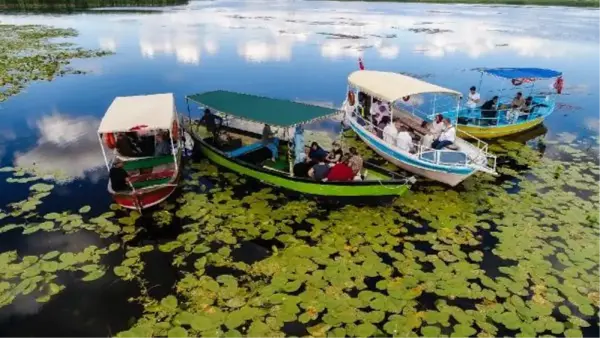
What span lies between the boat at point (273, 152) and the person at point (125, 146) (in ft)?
9.45

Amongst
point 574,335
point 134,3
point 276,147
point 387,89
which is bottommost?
point 574,335

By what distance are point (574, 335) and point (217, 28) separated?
6581 cm

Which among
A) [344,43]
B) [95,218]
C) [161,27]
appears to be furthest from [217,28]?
[95,218]

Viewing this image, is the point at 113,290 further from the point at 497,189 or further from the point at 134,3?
the point at 134,3

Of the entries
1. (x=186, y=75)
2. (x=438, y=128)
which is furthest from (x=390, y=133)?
(x=186, y=75)

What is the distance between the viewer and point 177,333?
830cm

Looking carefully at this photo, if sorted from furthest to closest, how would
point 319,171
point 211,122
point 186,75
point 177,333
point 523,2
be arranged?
point 523,2
point 186,75
point 211,122
point 319,171
point 177,333

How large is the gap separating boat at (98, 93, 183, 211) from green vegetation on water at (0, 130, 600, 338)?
0.66 m

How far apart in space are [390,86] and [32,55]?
3608cm

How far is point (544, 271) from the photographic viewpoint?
10266mm

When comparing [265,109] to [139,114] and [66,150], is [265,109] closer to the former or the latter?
[139,114]

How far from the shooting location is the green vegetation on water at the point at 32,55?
98.4 feet

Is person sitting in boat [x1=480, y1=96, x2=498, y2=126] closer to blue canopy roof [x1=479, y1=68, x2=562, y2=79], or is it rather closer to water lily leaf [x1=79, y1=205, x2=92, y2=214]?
blue canopy roof [x1=479, y1=68, x2=562, y2=79]

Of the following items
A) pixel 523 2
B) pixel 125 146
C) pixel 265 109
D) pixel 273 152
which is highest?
pixel 523 2
